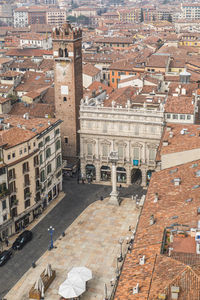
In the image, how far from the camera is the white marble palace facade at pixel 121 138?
95188 mm

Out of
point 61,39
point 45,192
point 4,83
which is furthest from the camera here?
point 4,83

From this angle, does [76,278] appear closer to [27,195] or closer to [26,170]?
[27,195]

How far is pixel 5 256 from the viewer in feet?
232

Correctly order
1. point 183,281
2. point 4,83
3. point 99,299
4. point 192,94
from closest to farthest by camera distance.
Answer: point 183,281
point 99,299
point 192,94
point 4,83

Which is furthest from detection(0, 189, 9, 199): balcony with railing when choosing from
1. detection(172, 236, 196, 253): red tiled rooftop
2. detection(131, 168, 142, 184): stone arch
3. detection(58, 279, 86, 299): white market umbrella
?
detection(172, 236, 196, 253): red tiled rooftop

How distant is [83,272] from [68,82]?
52059mm

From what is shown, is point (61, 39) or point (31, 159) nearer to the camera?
point (31, 159)

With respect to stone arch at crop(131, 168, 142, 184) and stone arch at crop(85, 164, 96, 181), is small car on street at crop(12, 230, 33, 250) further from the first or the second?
stone arch at crop(131, 168, 142, 184)

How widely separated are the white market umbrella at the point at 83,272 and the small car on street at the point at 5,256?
43.5 feet

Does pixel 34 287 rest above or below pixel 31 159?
below

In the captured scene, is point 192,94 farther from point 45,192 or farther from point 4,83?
point 4,83

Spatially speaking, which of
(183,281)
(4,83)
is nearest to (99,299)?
(183,281)

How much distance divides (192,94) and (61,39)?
3524 cm

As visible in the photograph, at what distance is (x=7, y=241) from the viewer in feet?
249
